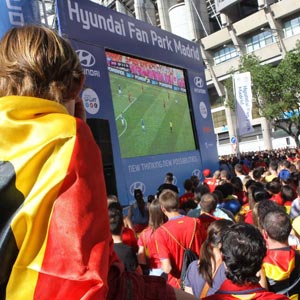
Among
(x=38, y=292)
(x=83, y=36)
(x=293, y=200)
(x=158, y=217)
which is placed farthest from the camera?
(x=83, y=36)

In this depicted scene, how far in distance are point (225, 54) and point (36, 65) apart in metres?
46.0

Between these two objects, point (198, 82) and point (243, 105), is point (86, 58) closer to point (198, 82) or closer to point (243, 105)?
point (198, 82)

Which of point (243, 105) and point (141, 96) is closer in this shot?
point (141, 96)

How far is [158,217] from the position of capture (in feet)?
15.5

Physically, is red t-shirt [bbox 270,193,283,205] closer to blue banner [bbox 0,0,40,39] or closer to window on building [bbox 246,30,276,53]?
blue banner [bbox 0,0,40,39]

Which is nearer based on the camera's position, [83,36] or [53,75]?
[53,75]

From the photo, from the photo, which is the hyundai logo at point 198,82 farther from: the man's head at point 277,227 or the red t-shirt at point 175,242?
the man's head at point 277,227

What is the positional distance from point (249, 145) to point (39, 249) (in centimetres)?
4558

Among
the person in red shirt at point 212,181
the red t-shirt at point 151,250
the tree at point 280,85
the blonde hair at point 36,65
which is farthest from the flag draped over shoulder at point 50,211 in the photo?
the tree at point 280,85

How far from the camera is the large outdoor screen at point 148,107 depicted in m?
10.5

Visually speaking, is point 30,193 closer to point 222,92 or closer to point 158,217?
point 158,217

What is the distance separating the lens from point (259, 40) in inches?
1639

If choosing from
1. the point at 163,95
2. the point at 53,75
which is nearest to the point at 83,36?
the point at 163,95

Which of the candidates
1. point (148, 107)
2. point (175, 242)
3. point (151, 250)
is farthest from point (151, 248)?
point (148, 107)
